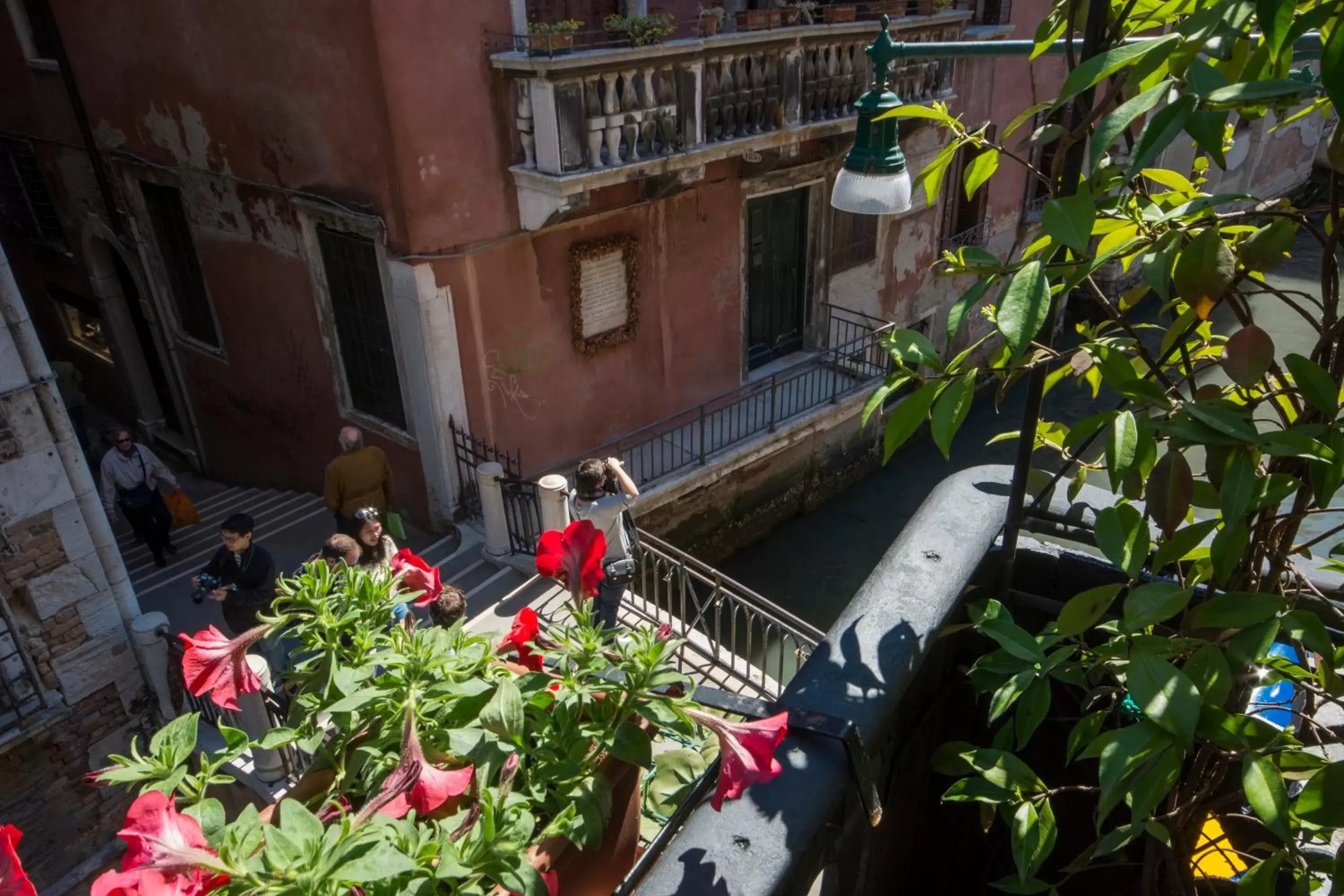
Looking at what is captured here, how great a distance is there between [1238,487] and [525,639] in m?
1.12

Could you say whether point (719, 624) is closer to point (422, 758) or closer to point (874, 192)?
point (874, 192)

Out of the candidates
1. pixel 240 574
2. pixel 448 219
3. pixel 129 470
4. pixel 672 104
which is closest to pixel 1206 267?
pixel 240 574

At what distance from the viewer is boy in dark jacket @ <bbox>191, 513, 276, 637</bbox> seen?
6035 millimetres

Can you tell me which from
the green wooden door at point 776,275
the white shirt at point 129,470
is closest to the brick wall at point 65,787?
the white shirt at point 129,470

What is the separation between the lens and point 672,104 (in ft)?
27.4

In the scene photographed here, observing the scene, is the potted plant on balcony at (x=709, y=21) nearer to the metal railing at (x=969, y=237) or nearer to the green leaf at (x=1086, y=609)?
the metal railing at (x=969, y=237)

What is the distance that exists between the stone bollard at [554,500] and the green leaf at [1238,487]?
22.2 feet

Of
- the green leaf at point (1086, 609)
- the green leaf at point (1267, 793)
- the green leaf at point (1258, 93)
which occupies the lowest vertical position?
the green leaf at point (1267, 793)

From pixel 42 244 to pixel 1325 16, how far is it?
48.0 ft

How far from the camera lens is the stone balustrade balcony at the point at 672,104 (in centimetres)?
765

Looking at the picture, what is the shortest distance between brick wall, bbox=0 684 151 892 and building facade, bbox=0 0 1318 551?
3.20 metres

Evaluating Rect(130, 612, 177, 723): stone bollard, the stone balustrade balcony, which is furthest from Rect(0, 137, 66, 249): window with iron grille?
Rect(130, 612, 177, 723): stone bollard

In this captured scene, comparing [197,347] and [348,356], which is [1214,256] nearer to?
[348,356]

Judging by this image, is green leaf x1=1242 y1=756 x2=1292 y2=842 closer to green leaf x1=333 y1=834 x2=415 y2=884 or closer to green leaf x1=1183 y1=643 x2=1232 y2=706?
green leaf x1=1183 y1=643 x2=1232 y2=706
